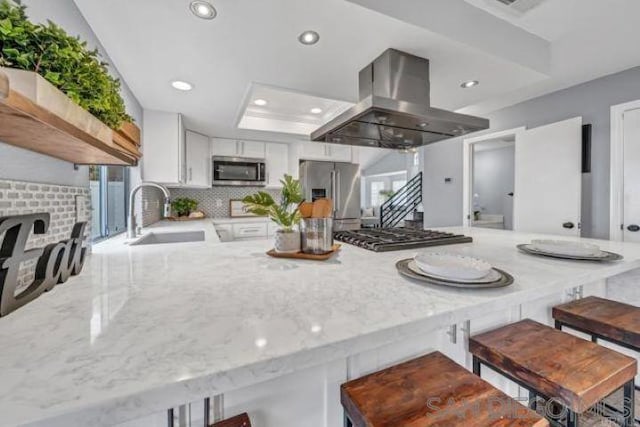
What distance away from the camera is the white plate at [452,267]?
853 millimetres

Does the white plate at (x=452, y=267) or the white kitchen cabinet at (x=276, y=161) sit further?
the white kitchen cabinet at (x=276, y=161)

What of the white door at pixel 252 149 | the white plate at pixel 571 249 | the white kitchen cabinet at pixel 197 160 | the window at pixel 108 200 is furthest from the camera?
the white door at pixel 252 149

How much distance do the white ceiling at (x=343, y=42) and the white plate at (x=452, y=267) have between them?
1.24 metres

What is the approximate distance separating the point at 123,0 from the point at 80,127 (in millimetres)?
964

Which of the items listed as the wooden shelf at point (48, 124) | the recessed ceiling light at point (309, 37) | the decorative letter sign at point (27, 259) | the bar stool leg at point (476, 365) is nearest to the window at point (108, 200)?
the wooden shelf at point (48, 124)

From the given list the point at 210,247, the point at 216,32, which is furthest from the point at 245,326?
the point at 216,32

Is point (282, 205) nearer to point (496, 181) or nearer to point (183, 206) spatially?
point (183, 206)

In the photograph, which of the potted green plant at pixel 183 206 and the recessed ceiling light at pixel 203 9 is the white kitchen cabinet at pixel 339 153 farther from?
the recessed ceiling light at pixel 203 9

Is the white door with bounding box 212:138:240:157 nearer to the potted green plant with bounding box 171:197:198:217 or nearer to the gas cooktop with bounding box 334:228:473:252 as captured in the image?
the potted green plant with bounding box 171:197:198:217

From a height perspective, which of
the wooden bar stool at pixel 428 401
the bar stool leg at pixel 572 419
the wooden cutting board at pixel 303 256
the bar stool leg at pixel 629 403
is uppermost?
the wooden cutting board at pixel 303 256

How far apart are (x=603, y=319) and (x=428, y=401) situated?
1.12 m

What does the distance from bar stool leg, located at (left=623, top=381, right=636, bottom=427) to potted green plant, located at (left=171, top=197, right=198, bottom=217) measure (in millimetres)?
4162

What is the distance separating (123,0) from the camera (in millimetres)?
1261

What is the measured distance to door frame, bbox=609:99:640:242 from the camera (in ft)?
7.98
